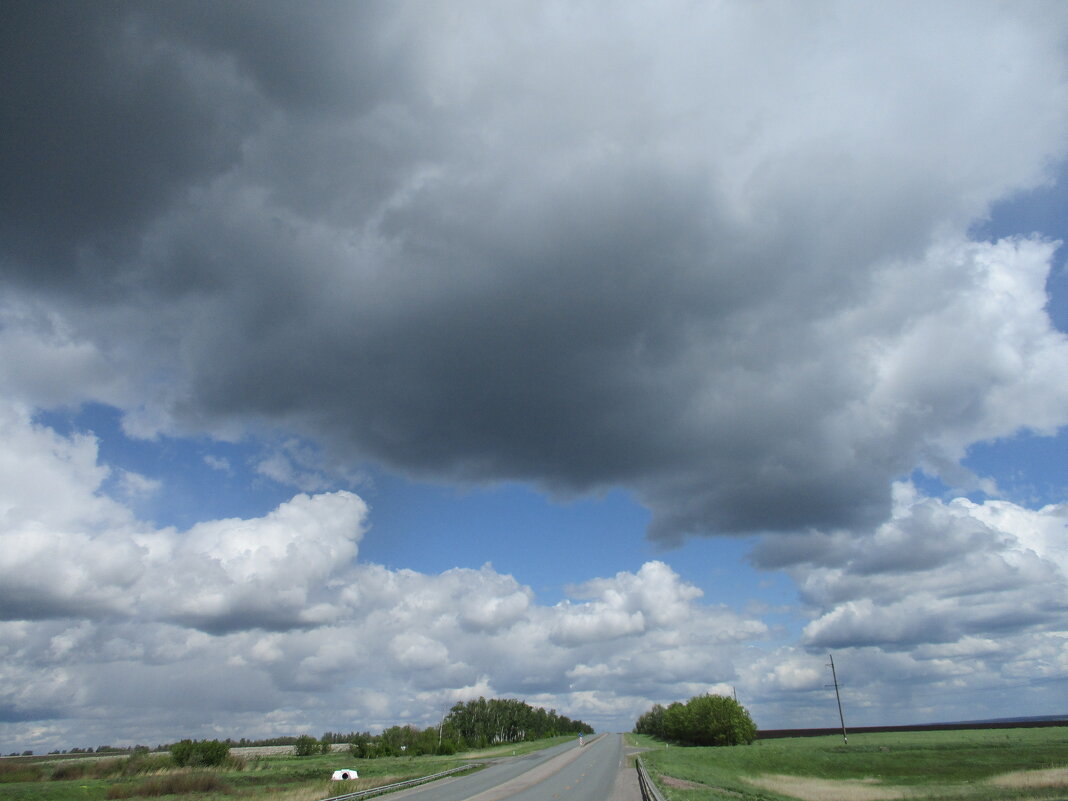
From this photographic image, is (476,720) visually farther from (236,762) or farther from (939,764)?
(939,764)

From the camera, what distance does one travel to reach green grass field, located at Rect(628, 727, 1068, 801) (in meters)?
42.7

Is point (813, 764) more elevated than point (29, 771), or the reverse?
point (29, 771)

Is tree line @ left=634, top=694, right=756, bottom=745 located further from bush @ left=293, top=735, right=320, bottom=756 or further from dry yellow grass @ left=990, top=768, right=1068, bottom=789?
bush @ left=293, top=735, right=320, bottom=756

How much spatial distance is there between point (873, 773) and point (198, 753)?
2857 inches

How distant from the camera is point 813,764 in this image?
75.1 metres

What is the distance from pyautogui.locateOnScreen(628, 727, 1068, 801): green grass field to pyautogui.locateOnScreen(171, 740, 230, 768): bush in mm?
48298

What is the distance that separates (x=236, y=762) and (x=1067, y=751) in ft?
307

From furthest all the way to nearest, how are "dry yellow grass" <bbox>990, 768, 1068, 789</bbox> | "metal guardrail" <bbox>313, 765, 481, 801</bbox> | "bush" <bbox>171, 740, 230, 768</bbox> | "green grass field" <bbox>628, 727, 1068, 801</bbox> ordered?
"bush" <bbox>171, 740, 230, 768</bbox>, "dry yellow grass" <bbox>990, 768, 1068, 789</bbox>, "green grass field" <bbox>628, 727, 1068, 801</bbox>, "metal guardrail" <bbox>313, 765, 481, 801</bbox>

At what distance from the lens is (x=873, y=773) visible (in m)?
69.1

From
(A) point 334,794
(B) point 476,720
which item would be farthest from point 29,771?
(B) point 476,720

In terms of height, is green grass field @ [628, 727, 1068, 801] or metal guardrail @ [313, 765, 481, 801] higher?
metal guardrail @ [313, 765, 481, 801]

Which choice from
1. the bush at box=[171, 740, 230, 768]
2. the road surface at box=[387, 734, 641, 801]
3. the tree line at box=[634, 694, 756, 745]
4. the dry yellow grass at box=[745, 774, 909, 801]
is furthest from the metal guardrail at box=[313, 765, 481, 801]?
the tree line at box=[634, 694, 756, 745]

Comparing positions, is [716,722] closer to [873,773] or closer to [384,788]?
[873,773]

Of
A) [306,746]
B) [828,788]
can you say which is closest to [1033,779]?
[828,788]
